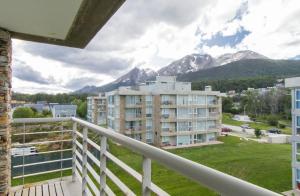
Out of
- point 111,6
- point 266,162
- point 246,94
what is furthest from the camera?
point 246,94

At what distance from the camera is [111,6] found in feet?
4.98

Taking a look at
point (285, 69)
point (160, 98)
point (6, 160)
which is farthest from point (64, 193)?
point (285, 69)

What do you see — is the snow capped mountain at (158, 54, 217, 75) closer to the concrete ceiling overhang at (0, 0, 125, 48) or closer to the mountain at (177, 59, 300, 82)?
the mountain at (177, 59, 300, 82)

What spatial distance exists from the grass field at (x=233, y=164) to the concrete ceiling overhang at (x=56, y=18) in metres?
6.29

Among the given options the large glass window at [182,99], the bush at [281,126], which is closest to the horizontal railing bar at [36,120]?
the large glass window at [182,99]

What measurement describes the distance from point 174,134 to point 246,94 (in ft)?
76.9

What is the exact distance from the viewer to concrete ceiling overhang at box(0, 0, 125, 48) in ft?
4.79

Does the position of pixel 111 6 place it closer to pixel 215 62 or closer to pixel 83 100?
pixel 83 100

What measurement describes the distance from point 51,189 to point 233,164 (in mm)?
13237

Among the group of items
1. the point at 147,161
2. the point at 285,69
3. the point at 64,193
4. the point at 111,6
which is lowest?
the point at 64,193

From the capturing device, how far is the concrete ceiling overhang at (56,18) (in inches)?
57.4

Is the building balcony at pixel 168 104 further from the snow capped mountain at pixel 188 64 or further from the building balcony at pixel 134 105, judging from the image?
the snow capped mountain at pixel 188 64

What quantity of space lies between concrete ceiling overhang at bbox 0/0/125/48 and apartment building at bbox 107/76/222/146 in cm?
1587

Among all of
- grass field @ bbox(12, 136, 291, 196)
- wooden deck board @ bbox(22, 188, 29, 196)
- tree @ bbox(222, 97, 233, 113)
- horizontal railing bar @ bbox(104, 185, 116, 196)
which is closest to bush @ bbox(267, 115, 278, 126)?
tree @ bbox(222, 97, 233, 113)
